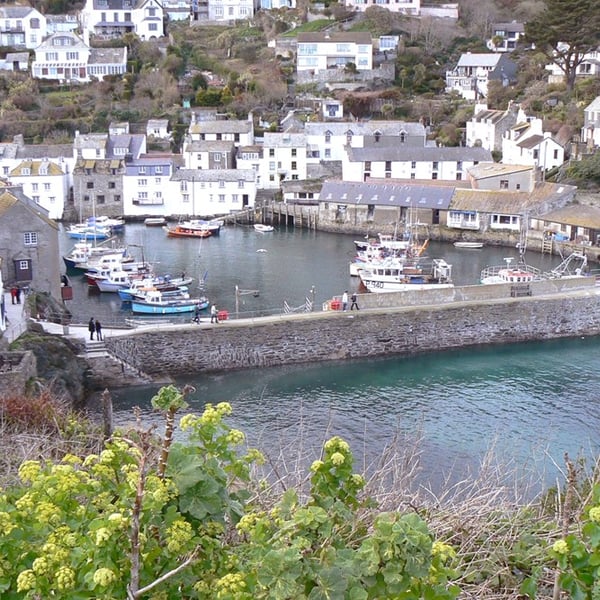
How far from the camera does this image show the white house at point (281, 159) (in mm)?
42156

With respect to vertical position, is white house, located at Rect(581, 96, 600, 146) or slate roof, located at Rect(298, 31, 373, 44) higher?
slate roof, located at Rect(298, 31, 373, 44)

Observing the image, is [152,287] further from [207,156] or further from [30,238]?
[207,156]

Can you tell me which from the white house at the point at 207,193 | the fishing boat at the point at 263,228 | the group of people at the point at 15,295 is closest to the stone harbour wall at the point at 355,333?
the group of people at the point at 15,295

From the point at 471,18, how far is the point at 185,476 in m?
60.8

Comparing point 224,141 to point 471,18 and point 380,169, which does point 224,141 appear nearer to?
point 380,169

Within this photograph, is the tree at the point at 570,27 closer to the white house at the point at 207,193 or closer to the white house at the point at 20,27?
the white house at the point at 207,193

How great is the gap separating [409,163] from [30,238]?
22446 mm

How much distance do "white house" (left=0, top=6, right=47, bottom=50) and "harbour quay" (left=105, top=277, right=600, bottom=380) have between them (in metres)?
42.4

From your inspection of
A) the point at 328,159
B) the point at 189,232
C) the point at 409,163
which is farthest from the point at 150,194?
the point at 409,163

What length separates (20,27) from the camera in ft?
186

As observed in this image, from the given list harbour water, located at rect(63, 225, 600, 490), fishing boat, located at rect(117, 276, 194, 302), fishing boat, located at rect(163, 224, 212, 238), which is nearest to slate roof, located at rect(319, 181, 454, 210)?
fishing boat, located at rect(163, 224, 212, 238)

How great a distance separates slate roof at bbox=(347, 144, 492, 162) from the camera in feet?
133

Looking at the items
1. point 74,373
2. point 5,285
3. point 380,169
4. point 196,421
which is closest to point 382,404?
point 74,373

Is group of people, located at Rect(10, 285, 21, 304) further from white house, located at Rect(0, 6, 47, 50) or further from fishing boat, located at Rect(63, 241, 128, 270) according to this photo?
white house, located at Rect(0, 6, 47, 50)
